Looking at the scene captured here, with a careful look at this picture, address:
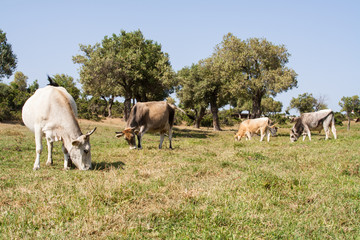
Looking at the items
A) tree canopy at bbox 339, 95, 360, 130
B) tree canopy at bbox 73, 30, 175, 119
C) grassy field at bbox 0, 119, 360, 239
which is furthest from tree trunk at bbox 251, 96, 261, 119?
grassy field at bbox 0, 119, 360, 239

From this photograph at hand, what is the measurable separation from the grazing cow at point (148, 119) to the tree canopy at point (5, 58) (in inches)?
1162

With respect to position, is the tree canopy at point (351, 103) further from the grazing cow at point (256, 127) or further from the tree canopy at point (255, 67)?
the grazing cow at point (256, 127)

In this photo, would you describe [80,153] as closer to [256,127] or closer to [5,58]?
[256,127]

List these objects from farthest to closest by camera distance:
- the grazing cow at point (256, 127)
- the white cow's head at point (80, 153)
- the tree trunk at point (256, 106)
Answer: the tree trunk at point (256, 106) → the grazing cow at point (256, 127) → the white cow's head at point (80, 153)

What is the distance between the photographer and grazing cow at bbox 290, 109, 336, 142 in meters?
18.9

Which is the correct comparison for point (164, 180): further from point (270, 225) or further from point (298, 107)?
point (298, 107)

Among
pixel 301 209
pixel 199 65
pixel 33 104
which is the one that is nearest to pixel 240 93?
pixel 199 65

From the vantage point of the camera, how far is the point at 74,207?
3945mm

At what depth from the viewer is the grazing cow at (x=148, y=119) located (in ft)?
43.0

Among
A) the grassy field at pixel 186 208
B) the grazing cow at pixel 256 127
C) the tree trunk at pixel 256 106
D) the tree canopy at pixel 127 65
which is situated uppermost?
the tree canopy at pixel 127 65

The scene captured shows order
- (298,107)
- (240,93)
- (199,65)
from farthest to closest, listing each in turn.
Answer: (298,107)
(199,65)
(240,93)

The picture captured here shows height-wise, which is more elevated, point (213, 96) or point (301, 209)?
point (213, 96)

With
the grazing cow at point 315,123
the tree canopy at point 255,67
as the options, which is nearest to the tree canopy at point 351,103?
the tree canopy at point 255,67

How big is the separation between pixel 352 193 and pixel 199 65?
35.6 meters
